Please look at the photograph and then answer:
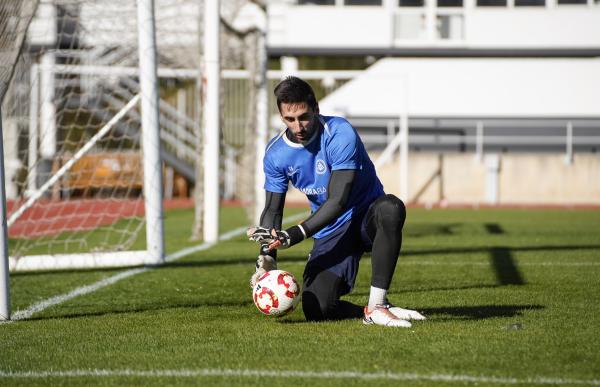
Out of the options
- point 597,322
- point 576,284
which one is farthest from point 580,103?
point 597,322

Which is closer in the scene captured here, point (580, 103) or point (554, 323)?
point (554, 323)

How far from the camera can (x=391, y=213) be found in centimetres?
646

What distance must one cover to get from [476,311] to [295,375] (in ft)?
8.22

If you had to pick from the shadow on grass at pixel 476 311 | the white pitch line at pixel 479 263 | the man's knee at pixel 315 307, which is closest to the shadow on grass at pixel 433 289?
the shadow on grass at pixel 476 311

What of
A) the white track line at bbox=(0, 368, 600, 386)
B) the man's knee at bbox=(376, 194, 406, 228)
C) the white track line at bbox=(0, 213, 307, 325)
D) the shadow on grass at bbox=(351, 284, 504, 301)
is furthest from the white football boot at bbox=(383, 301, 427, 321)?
the white track line at bbox=(0, 213, 307, 325)

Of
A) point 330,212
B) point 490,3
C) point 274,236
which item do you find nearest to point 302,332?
point 274,236

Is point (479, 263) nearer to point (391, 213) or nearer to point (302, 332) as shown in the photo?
point (391, 213)

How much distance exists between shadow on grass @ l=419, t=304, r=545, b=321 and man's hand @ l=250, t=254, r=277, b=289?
1.09 metres

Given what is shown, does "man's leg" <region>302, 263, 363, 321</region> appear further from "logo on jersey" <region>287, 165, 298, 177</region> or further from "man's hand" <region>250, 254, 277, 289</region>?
"logo on jersey" <region>287, 165, 298, 177</region>

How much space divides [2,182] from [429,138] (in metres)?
25.6

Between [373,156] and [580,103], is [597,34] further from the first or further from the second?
[373,156]

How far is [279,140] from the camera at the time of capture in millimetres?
6750

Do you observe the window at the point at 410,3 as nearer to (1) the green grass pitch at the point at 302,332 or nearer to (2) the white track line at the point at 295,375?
(1) the green grass pitch at the point at 302,332

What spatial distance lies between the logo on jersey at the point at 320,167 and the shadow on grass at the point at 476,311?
3.88ft
